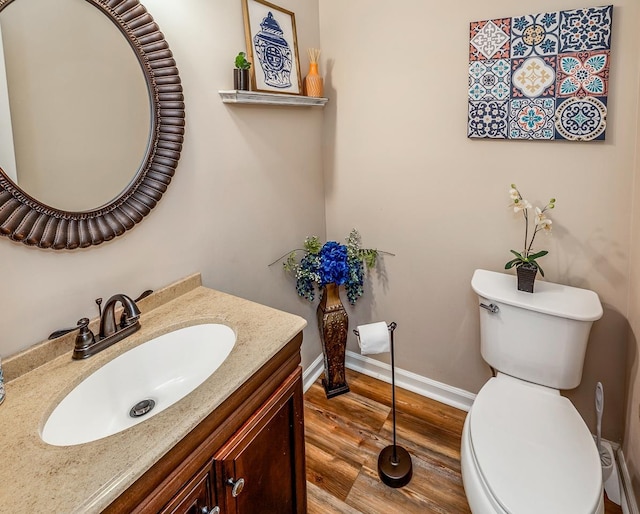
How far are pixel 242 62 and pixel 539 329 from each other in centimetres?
150

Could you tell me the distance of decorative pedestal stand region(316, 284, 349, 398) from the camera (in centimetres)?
206

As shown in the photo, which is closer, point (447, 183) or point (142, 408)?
point (142, 408)

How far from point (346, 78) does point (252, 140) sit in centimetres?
65

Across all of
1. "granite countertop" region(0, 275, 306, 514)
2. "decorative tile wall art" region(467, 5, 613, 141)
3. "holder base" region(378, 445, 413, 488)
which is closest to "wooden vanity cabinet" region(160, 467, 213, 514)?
"granite countertop" region(0, 275, 306, 514)

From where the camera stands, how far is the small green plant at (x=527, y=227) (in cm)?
156

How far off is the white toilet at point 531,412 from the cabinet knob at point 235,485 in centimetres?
69

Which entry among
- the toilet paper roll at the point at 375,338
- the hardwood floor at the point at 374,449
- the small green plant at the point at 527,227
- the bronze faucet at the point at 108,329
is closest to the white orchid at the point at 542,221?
the small green plant at the point at 527,227

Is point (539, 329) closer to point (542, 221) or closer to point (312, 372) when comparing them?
point (542, 221)

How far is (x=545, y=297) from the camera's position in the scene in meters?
1.52

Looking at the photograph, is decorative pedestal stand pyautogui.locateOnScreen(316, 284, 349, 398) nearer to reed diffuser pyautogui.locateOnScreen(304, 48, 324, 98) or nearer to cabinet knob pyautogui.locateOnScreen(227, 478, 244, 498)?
reed diffuser pyautogui.locateOnScreen(304, 48, 324, 98)

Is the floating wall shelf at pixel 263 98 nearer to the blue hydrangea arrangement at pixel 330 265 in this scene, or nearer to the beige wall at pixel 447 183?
the beige wall at pixel 447 183

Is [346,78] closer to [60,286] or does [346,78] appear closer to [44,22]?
[44,22]

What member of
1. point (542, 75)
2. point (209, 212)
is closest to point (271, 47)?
point (209, 212)

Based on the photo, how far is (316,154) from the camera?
2.10m
